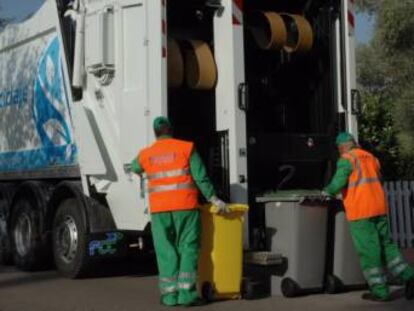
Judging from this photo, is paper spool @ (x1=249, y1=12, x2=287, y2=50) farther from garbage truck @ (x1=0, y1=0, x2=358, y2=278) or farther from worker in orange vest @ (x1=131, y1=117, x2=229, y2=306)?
worker in orange vest @ (x1=131, y1=117, x2=229, y2=306)

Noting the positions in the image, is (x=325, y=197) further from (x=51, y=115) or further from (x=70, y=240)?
(x=51, y=115)

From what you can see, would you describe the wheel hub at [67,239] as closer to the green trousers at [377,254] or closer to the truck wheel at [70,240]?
the truck wheel at [70,240]

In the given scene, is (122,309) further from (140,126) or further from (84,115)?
(84,115)

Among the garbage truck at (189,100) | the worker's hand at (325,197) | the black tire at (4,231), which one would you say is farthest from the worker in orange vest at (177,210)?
the black tire at (4,231)

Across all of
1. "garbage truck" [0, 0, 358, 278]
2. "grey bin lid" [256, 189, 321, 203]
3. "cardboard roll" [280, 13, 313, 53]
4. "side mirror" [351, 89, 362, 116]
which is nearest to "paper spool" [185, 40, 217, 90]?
"garbage truck" [0, 0, 358, 278]

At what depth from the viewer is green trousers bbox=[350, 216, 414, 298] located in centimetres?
707

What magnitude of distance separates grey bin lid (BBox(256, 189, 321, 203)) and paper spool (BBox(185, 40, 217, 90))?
3.93ft

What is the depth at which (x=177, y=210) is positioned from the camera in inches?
274

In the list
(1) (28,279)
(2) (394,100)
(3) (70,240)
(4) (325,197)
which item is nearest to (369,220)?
(4) (325,197)

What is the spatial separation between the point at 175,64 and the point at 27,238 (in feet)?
11.0

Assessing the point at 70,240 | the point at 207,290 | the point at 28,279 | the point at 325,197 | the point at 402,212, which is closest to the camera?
the point at 207,290

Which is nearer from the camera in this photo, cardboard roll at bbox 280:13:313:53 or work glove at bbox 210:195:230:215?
work glove at bbox 210:195:230:215

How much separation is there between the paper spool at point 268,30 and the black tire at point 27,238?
3.35 m

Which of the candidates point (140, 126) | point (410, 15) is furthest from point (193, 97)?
point (410, 15)
